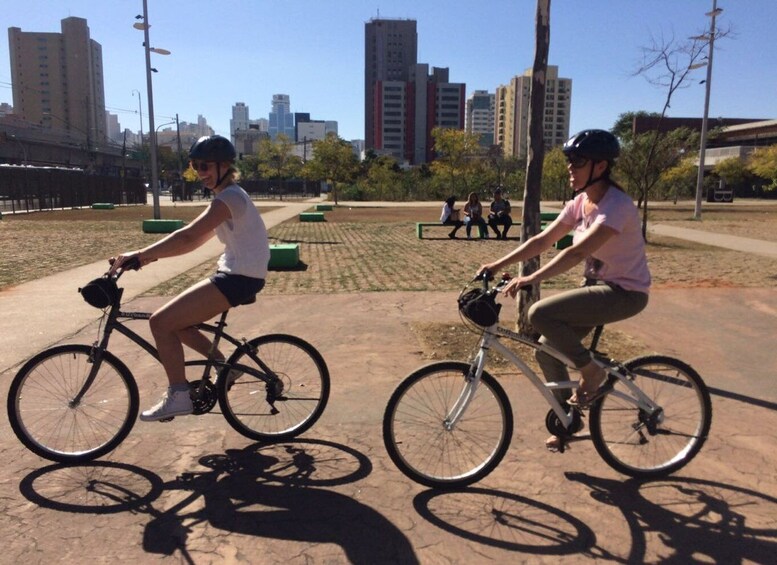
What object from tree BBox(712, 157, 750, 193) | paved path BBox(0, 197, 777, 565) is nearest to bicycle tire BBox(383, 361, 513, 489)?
paved path BBox(0, 197, 777, 565)

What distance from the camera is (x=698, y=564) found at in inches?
107

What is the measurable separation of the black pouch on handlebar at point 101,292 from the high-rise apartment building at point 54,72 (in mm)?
113334

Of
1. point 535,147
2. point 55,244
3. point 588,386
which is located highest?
point 535,147

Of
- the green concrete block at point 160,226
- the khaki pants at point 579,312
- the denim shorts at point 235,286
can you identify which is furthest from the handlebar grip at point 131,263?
the green concrete block at point 160,226

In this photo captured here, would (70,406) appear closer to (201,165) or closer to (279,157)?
(201,165)

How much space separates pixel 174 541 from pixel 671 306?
7.03 m

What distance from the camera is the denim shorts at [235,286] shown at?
3.56 metres

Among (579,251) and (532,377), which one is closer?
(579,251)

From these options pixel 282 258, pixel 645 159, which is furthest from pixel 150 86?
pixel 645 159

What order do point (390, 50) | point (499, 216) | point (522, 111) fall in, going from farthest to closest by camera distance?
point (390, 50), point (522, 111), point (499, 216)

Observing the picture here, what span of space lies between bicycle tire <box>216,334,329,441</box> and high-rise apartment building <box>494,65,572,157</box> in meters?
137

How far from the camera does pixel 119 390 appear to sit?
12.2ft

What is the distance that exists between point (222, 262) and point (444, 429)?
5.32 feet

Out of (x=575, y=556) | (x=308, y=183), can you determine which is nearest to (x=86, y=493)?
(x=575, y=556)
